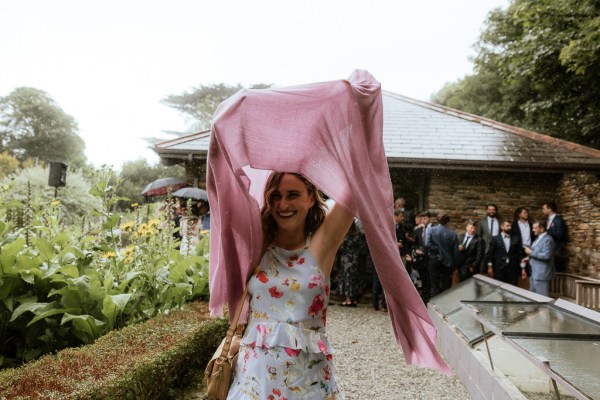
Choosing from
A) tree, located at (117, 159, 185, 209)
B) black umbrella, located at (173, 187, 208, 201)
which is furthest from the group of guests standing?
tree, located at (117, 159, 185, 209)

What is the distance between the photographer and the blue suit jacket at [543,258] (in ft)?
26.8

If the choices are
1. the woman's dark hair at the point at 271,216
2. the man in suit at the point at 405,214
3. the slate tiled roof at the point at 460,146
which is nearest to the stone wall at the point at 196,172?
the slate tiled roof at the point at 460,146

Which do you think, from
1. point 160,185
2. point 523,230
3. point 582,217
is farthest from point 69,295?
point 582,217

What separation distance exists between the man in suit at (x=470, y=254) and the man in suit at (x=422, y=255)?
68cm

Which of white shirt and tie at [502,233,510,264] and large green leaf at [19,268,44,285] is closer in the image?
large green leaf at [19,268,44,285]

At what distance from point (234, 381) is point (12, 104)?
191 ft

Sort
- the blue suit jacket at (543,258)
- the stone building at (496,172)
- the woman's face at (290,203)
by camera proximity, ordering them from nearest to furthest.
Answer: the woman's face at (290,203), the blue suit jacket at (543,258), the stone building at (496,172)

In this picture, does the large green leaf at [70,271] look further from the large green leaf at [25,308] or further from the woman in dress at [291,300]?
the woman in dress at [291,300]

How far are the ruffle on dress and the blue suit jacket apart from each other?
7758 mm

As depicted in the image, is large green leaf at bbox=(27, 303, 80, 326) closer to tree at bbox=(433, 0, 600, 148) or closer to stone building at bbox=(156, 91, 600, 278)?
stone building at bbox=(156, 91, 600, 278)

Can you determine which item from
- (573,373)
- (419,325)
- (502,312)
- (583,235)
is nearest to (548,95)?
(583,235)

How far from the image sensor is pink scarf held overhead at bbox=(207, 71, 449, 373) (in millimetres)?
1692

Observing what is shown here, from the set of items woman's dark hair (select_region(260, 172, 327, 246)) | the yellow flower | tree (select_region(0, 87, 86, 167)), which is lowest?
the yellow flower

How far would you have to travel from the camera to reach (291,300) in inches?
69.4
